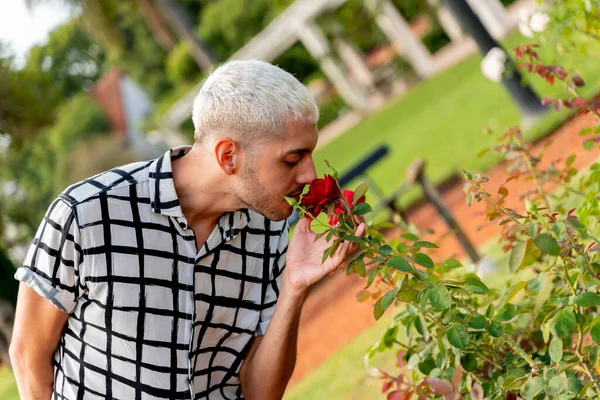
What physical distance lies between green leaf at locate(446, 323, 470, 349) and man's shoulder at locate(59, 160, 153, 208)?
43.0 inches

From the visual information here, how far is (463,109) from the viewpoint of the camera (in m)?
15.6

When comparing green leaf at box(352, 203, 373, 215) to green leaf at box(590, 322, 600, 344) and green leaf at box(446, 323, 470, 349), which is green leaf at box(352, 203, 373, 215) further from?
green leaf at box(590, 322, 600, 344)

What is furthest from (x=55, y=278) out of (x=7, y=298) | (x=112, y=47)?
(x=112, y=47)

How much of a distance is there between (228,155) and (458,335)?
34.4 inches

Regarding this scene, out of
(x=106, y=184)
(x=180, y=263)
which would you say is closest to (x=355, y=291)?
(x=180, y=263)

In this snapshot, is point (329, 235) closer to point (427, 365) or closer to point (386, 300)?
point (386, 300)

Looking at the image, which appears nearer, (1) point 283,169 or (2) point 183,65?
(1) point 283,169

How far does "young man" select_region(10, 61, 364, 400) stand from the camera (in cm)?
251

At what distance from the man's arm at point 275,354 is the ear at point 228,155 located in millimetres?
413

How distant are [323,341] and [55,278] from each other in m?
6.13

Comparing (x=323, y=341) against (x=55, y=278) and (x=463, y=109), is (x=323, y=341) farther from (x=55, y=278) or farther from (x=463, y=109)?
(x=463, y=109)

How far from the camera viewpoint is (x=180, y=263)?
106 inches

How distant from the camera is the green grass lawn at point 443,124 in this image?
11750mm

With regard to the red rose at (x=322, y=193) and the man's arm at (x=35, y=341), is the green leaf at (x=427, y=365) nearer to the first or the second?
the red rose at (x=322, y=193)
